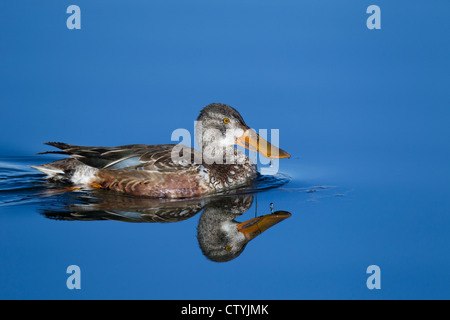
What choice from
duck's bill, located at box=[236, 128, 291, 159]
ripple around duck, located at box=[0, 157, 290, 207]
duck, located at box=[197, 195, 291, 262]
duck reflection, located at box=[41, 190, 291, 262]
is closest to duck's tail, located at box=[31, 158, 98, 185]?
ripple around duck, located at box=[0, 157, 290, 207]

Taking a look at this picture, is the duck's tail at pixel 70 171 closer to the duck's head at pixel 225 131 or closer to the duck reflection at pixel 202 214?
the duck reflection at pixel 202 214

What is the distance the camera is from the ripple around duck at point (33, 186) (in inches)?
386

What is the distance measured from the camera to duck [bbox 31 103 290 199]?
33.0ft

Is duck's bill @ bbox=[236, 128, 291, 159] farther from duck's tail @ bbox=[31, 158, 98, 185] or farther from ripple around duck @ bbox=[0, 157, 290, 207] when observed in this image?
duck's tail @ bbox=[31, 158, 98, 185]

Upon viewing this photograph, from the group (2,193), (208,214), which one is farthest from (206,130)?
(2,193)

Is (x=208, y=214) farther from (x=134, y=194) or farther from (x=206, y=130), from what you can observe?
(x=206, y=130)

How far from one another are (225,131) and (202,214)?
216 cm

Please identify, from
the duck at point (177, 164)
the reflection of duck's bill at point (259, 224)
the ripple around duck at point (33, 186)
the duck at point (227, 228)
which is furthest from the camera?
the duck at point (177, 164)

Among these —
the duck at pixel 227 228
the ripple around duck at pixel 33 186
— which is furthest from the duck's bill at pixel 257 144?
the duck at pixel 227 228

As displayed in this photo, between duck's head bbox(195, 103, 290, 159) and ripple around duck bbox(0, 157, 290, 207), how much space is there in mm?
618

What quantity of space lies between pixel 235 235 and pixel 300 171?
3.10 meters

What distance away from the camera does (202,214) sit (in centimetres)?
916

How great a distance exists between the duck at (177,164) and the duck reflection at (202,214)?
27cm

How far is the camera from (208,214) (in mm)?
9148
